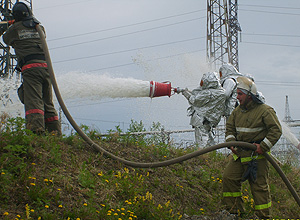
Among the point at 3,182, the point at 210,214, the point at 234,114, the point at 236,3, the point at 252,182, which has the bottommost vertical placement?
the point at 210,214

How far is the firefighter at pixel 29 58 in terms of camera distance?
18.6 ft

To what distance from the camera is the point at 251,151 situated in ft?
16.2

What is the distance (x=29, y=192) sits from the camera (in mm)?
3754

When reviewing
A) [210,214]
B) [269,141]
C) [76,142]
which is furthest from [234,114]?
[76,142]

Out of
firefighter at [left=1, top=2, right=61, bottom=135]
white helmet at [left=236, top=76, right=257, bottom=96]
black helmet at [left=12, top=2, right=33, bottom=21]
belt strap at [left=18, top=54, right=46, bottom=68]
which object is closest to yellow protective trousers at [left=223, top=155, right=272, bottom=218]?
white helmet at [left=236, top=76, right=257, bottom=96]

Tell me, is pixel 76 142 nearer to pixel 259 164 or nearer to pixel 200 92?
pixel 259 164

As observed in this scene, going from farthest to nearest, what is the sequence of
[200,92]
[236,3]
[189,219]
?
1. [236,3]
2. [200,92]
3. [189,219]

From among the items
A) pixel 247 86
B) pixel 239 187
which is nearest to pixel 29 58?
pixel 247 86

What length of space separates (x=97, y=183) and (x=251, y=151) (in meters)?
2.13

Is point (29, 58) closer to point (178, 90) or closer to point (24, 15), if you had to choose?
point (24, 15)

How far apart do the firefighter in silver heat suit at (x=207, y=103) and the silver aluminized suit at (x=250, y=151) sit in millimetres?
3392

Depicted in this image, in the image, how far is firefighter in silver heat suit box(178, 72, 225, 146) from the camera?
8.62 meters

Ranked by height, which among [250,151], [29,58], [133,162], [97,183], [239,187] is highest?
[29,58]

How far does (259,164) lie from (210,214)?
3.20ft
